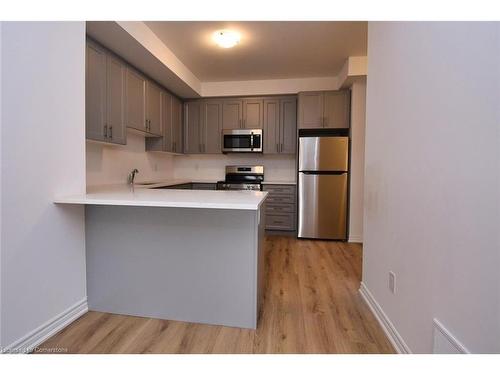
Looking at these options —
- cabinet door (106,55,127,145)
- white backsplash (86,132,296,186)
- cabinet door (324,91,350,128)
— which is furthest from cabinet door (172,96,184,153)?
cabinet door (324,91,350,128)

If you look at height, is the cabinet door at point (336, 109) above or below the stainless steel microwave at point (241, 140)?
above

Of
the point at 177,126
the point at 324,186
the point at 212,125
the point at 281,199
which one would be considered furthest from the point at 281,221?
the point at 177,126

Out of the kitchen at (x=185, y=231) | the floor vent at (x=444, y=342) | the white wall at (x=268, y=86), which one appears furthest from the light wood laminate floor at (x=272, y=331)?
the white wall at (x=268, y=86)

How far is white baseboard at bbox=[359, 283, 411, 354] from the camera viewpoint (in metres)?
1.39

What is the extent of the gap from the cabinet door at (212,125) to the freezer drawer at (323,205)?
1.55 meters

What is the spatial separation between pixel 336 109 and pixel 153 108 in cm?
263

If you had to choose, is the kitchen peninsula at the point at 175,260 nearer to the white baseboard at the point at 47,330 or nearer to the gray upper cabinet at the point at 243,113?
the white baseboard at the point at 47,330

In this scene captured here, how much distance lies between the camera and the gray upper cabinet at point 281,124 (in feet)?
13.7

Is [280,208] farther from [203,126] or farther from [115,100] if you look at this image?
[115,100]

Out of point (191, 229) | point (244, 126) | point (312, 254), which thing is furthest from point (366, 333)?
point (244, 126)

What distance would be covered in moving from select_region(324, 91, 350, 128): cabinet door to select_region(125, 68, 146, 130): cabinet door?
256 centimetres

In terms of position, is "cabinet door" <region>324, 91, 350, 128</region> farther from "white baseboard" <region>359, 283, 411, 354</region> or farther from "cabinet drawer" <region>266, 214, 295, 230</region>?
"white baseboard" <region>359, 283, 411, 354</region>

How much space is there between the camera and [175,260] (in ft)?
5.65

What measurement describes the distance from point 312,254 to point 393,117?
2.05m
